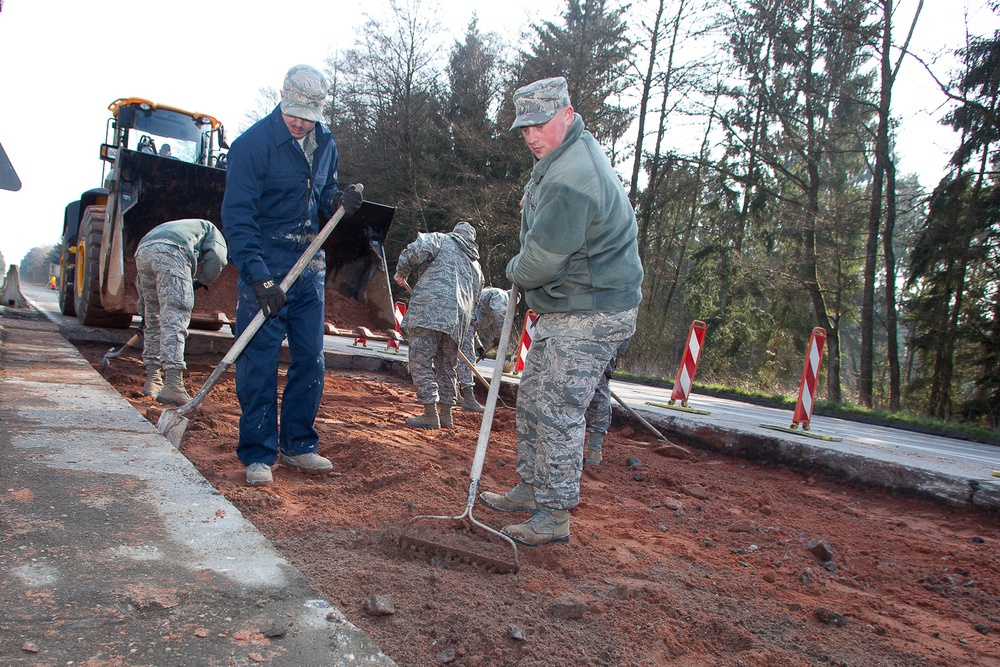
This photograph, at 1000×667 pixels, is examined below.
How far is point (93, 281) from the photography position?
8375 mm

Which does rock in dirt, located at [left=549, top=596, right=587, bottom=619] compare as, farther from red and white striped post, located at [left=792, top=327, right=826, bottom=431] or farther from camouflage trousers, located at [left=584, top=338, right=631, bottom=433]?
red and white striped post, located at [left=792, top=327, right=826, bottom=431]

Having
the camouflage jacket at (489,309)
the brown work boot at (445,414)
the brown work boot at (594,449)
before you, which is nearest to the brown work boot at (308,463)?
the brown work boot at (594,449)

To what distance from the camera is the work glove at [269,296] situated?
11.2 feet

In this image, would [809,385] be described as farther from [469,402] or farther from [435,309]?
[435,309]

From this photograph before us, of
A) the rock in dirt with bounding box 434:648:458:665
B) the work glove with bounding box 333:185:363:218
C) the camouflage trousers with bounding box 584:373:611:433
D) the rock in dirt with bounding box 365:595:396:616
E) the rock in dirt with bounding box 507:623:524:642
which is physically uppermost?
the work glove with bounding box 333:185:363:218

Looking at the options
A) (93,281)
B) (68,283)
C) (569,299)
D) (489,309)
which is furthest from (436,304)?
(68,283)

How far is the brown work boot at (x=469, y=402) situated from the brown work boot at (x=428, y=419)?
5.14 feet

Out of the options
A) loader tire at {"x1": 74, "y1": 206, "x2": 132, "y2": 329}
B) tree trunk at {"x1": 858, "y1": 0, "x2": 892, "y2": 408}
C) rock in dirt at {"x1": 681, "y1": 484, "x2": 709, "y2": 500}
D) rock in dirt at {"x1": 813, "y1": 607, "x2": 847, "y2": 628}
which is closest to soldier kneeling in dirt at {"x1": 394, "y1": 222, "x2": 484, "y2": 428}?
rock in dirt at {"x1": 681, "y1": 484, "x2": 709, "y2": 500}

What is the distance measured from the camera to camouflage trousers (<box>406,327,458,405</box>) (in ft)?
19.3

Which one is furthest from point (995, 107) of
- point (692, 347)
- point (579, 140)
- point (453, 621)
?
point (453, 621)

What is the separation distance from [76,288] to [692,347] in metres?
8.64

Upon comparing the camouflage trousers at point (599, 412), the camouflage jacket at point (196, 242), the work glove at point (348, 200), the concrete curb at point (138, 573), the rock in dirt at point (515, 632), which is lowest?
the rock in dirt at point (515, 632)

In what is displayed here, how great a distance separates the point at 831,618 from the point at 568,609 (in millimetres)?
955

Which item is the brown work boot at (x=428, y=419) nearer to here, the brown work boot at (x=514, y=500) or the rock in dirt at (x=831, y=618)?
the brown work boot at (x=514, y=500)
